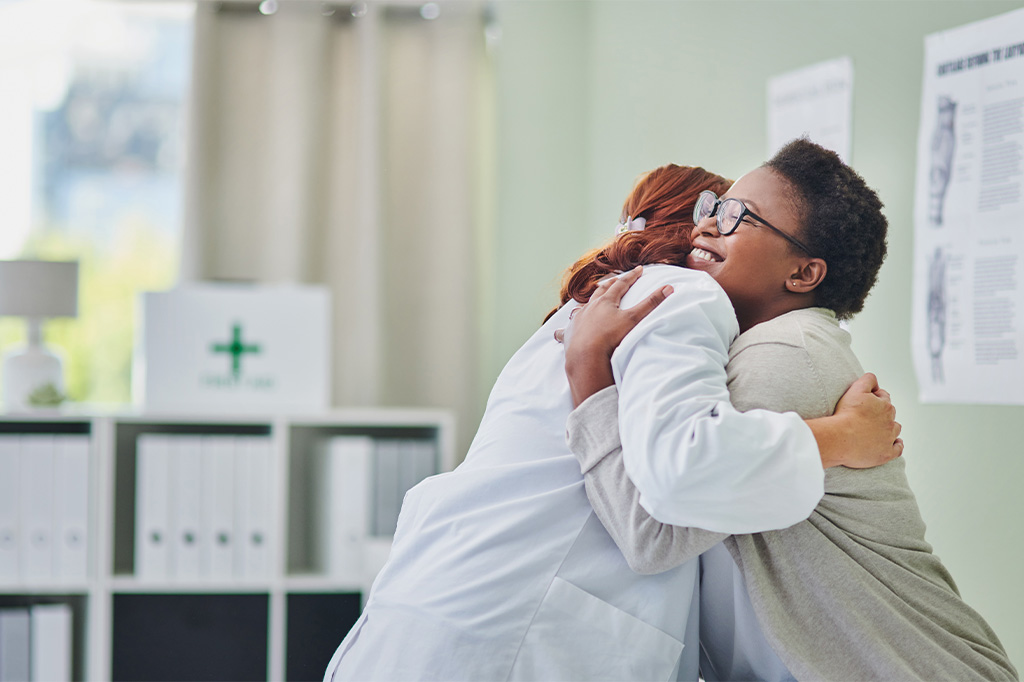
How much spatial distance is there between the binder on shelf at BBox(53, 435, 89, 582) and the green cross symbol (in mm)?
418

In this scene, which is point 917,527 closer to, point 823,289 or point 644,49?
point 823,289

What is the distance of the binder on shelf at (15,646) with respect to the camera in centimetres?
227

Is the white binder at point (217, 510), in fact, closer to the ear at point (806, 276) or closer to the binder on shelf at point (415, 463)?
the binder on shelf at point (415, 463)

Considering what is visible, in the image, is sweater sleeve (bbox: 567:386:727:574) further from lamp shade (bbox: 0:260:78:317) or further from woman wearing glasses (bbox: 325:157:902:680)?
lamp shade (bbox: 0:260:78:317)

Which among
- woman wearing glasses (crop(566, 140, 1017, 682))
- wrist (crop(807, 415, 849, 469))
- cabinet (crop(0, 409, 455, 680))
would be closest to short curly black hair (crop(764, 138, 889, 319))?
woman wearing glasses (crop(566, 140, 1017, 682))

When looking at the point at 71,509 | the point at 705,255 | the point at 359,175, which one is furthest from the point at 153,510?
the point at 705,255

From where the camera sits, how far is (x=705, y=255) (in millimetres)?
1090

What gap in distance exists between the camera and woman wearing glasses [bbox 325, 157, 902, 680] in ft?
2.70

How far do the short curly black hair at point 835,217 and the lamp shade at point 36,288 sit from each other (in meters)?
2.06

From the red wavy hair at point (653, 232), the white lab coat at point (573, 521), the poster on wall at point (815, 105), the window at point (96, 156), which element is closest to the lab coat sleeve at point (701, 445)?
the white lab coat at point (573, 521)

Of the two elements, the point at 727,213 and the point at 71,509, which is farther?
the point at 71,509

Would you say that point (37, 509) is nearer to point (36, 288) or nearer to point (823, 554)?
point (36, 288)

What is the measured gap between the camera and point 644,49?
2.45 m

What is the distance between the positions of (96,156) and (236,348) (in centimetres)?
106
